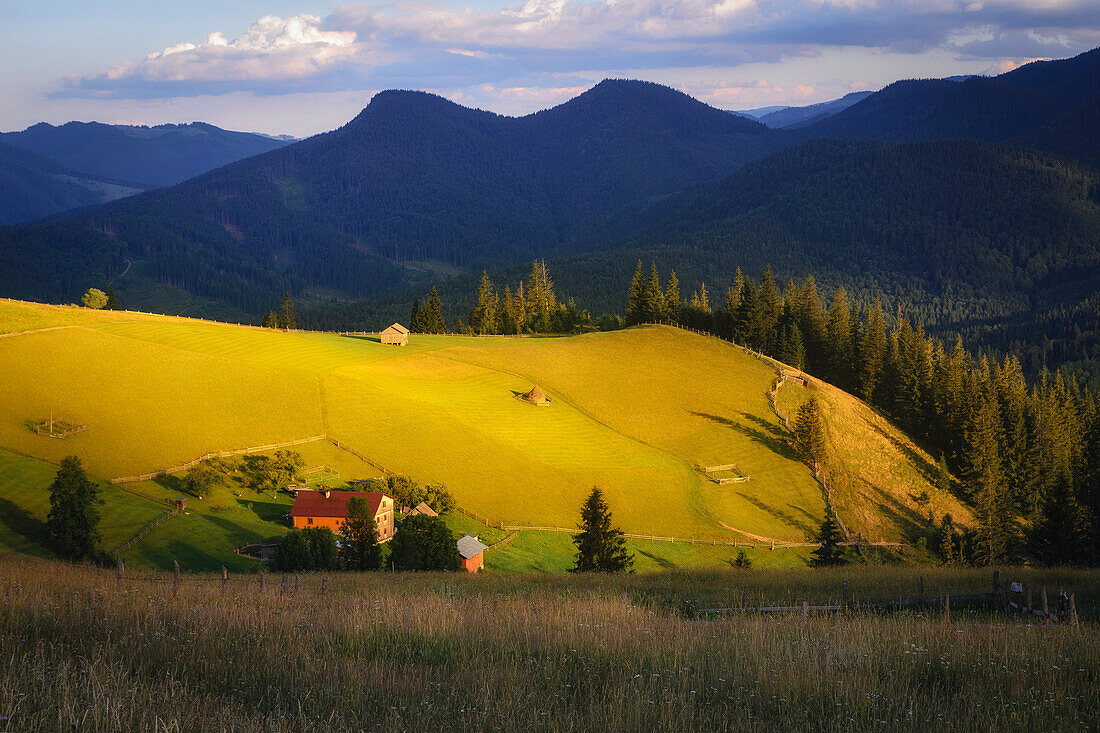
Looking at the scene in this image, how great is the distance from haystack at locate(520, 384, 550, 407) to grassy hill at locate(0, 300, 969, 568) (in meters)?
1.20

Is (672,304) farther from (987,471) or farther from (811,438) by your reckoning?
(987,471)

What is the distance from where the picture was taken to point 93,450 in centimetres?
5253

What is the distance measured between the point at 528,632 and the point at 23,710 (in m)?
5.90

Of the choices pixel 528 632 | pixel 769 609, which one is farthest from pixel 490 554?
pixel 528 632

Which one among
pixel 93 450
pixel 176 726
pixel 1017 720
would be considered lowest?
pixel 93 450

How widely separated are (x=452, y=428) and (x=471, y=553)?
26.9m

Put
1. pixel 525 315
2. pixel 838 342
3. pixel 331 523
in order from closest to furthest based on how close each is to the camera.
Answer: pixel 331 523, pixel 838 342, pixel 525 315

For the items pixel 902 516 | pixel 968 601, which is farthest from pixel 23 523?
pixel 902 516

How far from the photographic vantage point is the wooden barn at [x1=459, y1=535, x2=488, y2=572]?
1734 inches

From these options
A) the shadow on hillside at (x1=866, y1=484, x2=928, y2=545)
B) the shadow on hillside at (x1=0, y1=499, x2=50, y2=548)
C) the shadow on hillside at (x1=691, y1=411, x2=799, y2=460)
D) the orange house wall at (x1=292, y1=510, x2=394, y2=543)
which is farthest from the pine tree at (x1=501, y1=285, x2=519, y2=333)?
the shadow on hillside at (x1=0, y1=499, x2=50, y2=548)

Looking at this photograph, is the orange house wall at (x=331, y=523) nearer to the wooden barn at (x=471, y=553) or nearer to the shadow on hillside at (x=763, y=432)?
the wooden barn at (x=471, y=553)

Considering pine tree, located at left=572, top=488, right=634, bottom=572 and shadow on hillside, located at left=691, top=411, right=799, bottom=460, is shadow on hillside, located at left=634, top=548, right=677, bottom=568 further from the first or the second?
shadow on hillside, located at left=691, top=411, right=799, bottom=460

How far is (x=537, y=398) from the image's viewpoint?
80938 millimetres

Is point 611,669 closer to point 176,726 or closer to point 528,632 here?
point 528,632
